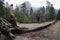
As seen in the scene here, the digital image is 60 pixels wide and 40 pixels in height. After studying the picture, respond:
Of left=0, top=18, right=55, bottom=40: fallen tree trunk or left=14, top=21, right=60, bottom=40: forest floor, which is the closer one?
left=0, top=18, right=55, bottom=40: fallen tree trunk

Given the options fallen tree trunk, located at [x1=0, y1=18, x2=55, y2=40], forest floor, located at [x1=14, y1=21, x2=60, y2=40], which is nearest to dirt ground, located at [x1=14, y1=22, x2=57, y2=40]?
forest floor, located at [x1=14, y1=21, x2=60, y2=40]

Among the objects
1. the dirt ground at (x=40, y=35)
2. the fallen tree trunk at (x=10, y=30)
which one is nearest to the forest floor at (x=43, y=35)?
the dirt ground at (x=40, y=35)

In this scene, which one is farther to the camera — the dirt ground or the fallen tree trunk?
the dirt ground

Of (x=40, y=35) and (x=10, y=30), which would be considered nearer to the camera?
(x=10, y=30)

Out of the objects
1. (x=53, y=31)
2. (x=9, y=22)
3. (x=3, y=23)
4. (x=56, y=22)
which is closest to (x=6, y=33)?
(x=3, y=23)

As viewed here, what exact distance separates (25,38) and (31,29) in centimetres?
53

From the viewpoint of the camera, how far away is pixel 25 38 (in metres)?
5.79

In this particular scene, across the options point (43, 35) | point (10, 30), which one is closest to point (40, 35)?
point (43, 35)

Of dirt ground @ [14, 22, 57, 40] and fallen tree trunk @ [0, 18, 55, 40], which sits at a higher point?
fallen tree trunk @ [0, 18, 55, 40]

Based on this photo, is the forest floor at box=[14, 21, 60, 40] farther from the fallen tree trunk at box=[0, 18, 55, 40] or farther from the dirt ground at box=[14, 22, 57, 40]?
the fallen tree trunk at box=[0, 18, 55, 40]

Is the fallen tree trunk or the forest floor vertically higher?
the fallen tree trunk

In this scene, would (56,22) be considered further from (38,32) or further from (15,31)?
(15,31)

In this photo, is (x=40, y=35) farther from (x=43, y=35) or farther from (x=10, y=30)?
(x=10, y=30)

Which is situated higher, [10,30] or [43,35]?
[10,30]
